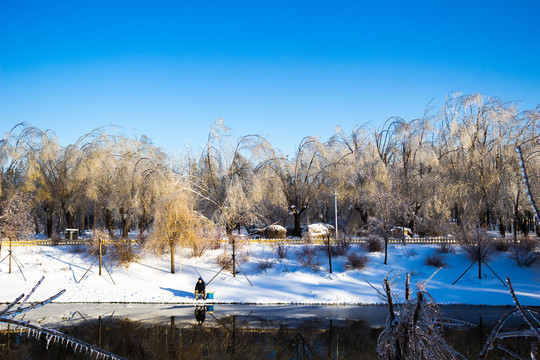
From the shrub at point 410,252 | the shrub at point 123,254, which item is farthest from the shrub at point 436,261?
the shrub at point 123,254

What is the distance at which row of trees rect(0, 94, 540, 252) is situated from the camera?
2548cm

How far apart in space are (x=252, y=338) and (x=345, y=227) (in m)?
21.1

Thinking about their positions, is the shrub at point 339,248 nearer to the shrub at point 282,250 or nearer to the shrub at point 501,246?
the shrub at point 282,250

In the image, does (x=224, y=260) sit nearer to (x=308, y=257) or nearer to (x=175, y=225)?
(x=175, y=225)

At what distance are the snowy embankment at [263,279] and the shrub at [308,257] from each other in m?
0.32

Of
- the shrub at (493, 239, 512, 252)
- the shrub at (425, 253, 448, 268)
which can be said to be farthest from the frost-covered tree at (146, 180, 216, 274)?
the shrub at (493, 239, 512, 252)

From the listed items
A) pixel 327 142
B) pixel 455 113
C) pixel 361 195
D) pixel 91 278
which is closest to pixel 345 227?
pixel 361 195

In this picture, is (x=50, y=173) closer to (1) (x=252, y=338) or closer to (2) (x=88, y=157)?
(2) (x=88, y=157)

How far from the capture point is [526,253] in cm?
2239

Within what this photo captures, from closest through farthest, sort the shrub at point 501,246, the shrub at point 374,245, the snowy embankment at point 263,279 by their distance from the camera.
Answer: the snowy embankment at point 263,279
the shrub at point 501,246
the shrub at point 374,245

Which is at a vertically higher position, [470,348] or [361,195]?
[361,195]

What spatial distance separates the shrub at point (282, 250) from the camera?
24.5 m

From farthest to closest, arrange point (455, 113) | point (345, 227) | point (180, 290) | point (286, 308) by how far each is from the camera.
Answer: point (345, 227) < point (455, 113) < point (180, 290) < point (286, 308)

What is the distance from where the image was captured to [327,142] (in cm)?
3594
